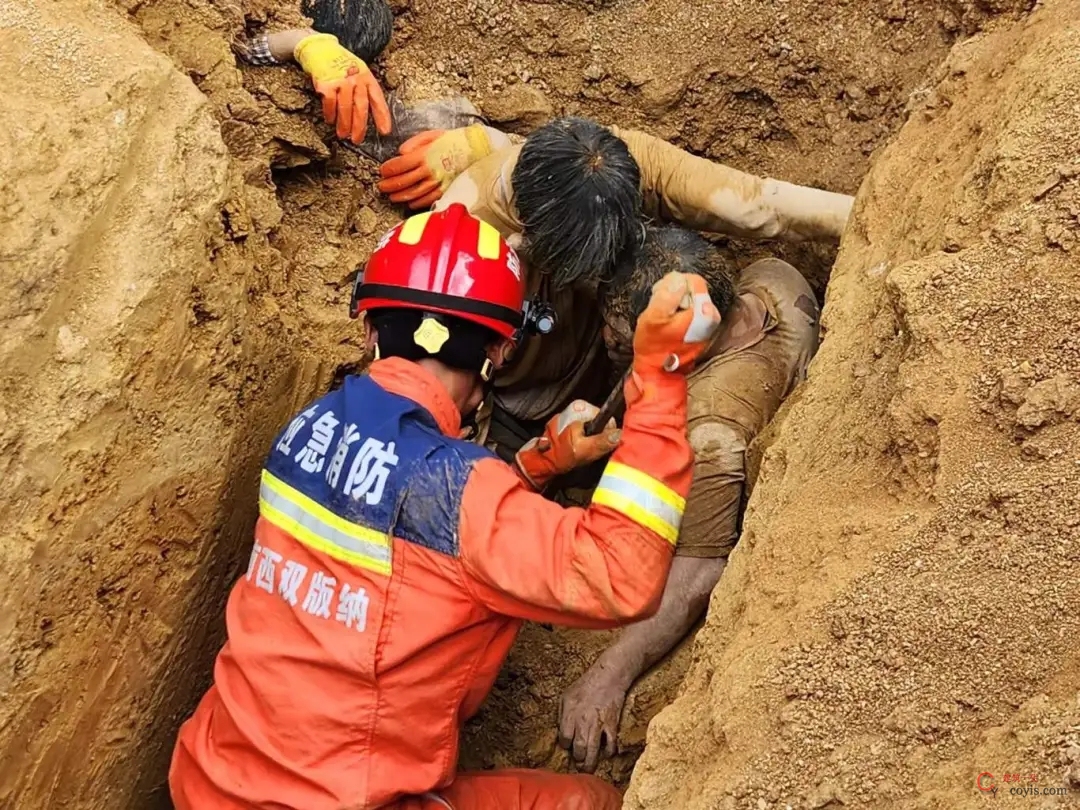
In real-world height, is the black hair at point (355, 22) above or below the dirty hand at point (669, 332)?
above

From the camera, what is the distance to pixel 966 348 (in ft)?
5.41

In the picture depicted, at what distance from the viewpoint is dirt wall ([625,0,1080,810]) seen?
4.89 feet

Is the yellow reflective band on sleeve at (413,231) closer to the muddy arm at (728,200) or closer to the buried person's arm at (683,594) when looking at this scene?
the muddy arm at (728,200)

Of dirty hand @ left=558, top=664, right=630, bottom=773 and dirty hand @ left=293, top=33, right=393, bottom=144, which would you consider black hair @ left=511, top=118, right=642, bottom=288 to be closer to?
dirty hand @ left=293, top=33, right=393, bottom=144

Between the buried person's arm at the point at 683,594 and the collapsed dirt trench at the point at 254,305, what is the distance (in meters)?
0.07

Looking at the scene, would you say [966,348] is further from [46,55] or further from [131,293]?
[46,55]

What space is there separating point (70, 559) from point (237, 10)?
161 centimetres

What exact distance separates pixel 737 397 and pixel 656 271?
0.39 meters

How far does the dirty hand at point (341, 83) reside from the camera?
2.93 metres

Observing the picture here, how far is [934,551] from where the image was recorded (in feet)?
5.16

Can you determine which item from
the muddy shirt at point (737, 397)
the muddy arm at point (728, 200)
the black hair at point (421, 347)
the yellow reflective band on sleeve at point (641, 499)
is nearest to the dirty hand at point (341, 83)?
the muddy arm at point (728, 200)

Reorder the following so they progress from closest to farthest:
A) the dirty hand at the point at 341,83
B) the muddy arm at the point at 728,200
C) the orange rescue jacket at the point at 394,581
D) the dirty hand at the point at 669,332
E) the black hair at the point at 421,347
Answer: the orange rescue jacket at the point at 394,581 < the dirty hand at the point at 669,332 < the black hair at the point at 421,347 < the muddy arm at the point at 728,200 < the dirty hand at the point at 341,83

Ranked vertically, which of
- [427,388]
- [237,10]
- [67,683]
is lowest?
[67,683]

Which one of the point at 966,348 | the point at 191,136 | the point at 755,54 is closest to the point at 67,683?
the point at 191,136
